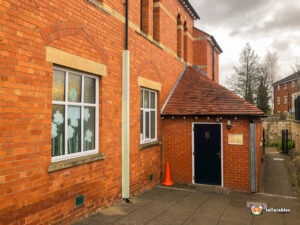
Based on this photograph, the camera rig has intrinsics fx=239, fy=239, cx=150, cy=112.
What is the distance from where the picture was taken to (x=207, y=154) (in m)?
8.41

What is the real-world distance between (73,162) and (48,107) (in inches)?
47.6

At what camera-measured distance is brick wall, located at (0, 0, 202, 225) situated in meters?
3.54

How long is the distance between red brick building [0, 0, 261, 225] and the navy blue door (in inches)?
13.5

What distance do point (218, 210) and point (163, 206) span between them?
4.54ft

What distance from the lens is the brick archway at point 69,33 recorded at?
4.17 meters

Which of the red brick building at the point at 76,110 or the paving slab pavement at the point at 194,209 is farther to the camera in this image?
the paving slab pavement at the point at 194,209

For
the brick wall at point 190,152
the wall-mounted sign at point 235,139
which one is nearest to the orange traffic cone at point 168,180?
the brick wall at point 190,152

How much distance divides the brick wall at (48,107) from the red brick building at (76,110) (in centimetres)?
2

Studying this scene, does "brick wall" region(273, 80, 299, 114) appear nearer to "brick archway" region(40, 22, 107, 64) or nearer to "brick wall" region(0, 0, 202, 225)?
"brick wall" region(0, 0, 202, 225)

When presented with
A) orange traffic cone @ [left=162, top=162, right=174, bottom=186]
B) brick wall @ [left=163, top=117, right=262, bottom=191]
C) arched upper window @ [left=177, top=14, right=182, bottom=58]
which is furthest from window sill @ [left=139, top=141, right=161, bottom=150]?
arched upper window @ [left=177, top=14, right=182, bottom=58]

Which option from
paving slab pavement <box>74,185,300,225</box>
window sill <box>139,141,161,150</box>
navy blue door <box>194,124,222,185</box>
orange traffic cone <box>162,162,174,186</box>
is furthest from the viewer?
orange traffic cone <box>162,162,174,186</box>

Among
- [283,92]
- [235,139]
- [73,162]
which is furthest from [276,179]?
[283,92]

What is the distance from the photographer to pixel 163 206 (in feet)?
20.2

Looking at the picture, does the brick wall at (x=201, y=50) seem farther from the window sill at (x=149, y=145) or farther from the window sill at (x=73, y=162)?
the window sill at (x=73, y=162)
